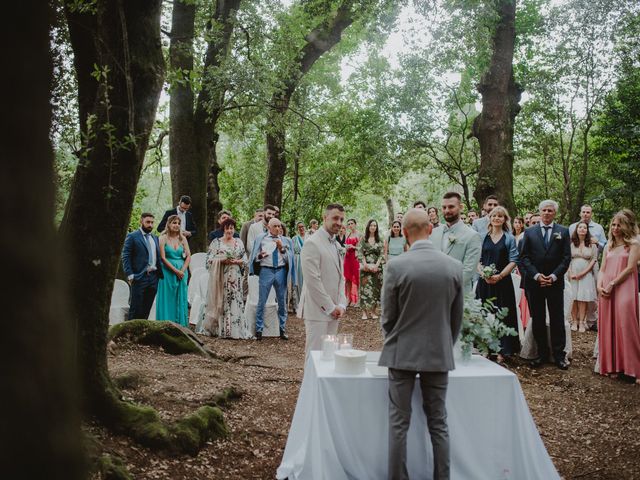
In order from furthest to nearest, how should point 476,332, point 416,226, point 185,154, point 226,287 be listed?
1. point 185,154
2. point 226,287
3. point 476,332
4. point 416,226

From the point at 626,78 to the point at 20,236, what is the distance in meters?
16.9

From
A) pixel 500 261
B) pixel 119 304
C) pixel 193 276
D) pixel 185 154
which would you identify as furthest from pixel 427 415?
pixel 185 154

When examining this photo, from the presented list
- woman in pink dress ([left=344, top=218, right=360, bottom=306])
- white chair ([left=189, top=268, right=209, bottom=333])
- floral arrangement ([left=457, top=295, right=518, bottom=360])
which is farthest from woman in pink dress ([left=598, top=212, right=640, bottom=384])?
white chair ([left=189, top=268, right=209, bottom=333])

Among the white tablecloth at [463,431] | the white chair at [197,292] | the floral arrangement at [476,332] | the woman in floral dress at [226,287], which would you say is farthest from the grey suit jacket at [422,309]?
the white chair at [197,292]

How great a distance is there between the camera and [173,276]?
9312 millimetres

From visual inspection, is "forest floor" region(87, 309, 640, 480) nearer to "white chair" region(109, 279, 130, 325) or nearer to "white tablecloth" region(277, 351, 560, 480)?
"white tablecloth" region(277, 351, 560, 480)

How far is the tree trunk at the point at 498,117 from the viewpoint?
1380cm

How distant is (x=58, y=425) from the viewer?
1.01 m

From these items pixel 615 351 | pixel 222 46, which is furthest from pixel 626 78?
pixel 222 46

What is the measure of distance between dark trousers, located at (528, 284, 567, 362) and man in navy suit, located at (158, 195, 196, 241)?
Result: 22.1ft

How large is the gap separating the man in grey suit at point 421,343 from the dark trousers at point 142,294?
19.7 feet

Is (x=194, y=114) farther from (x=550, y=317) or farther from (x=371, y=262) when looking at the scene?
(x=550, y=317)

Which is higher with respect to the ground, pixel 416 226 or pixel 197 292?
pixel 416 226

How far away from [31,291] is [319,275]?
15.3 ft
